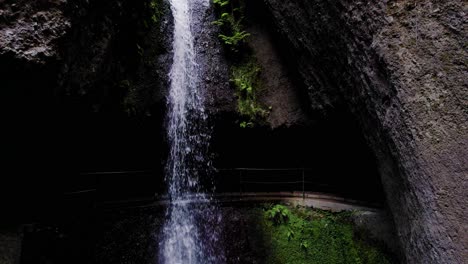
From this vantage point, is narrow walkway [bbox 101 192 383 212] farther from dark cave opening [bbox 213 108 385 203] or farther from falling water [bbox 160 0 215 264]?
dark cave opening [bbox 213 108 385 203]

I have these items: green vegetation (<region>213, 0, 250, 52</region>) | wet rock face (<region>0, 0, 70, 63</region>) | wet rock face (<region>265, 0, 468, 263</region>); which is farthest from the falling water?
wet rock face (<region>265, 0, 468, 263</region>)

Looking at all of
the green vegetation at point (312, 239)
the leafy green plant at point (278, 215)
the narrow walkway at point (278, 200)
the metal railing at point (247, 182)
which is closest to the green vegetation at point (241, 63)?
the metal railing at point (247, 182)

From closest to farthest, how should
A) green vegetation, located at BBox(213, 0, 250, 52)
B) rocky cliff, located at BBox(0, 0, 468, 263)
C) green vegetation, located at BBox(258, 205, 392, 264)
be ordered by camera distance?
rocky cliff, located at BBox(0, 0, 468, 263) < green vegetation, located at BBox(258, 205, 392, 264) < green vegetation, located at BBox(213, 0, 250, 52)

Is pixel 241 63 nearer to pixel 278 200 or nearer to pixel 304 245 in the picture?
pixel 278 200

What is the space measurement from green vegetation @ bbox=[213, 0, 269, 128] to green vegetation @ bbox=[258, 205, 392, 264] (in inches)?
86.2

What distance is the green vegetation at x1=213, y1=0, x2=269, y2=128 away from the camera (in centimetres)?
729

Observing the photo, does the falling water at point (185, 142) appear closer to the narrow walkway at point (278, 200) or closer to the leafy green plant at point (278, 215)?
the narrow walkway at point (278, 200)

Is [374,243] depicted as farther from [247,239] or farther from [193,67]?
[193,67]

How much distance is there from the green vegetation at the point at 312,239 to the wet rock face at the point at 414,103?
1410 millimetres

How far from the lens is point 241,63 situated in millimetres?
7949

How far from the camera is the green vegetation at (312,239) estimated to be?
604 cm

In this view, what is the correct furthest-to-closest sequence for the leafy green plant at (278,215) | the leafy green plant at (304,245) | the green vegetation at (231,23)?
the green vegetation at (231,23), the leafy green plant at (278,215), the leafy green plant at (304,245)

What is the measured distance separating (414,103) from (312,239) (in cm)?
366

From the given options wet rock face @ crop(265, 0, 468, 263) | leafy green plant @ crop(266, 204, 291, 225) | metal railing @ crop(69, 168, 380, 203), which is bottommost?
leafy green plant @ crop(266, 204, 291, 225)
